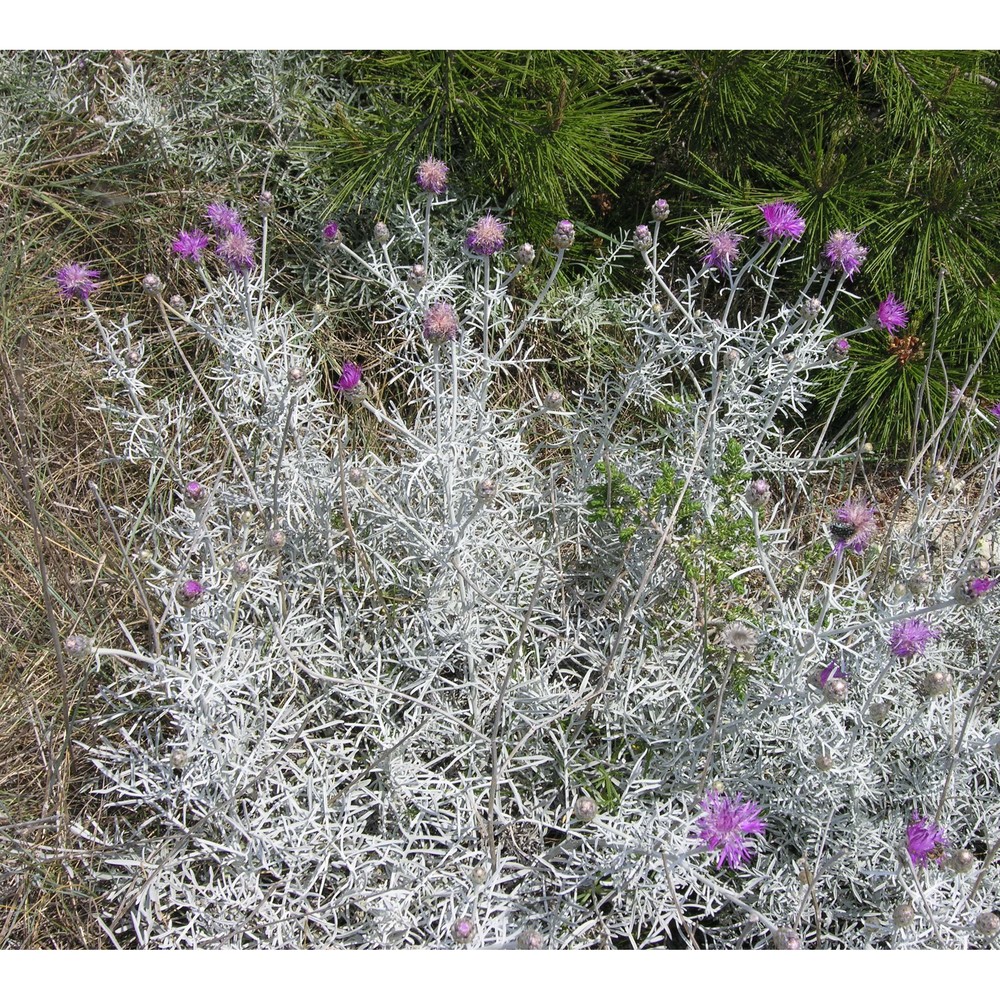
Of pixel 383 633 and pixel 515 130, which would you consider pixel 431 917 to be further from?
pixel 515 130

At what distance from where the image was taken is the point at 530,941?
134 cm

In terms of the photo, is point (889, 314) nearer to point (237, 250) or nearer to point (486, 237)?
point (486, 237)

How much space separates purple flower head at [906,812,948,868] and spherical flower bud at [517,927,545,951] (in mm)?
590

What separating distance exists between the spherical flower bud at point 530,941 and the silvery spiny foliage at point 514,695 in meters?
0.04

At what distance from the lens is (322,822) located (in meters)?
1.61

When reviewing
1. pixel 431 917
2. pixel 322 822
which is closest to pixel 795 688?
pixel 431 917

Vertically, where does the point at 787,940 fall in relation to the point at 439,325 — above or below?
below

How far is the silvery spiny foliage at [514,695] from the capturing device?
1532 millimetres

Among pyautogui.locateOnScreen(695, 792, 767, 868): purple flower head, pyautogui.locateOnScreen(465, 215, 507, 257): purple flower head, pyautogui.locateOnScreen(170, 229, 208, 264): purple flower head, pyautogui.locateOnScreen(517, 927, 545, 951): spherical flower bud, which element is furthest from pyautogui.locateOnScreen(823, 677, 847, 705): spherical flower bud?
pyautogui.locateOnScreen(170, 229, 208, 264): purple flower head

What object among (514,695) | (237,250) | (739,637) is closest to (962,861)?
(739,637)

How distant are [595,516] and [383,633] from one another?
0.46 metres

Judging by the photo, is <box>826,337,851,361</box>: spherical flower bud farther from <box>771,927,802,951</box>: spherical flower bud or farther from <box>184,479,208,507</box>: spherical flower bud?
<box>184,479,208,507</box>: spherical flower bud

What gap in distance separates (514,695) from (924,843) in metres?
0.69

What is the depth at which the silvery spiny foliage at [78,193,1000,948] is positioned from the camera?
1532 millimetres
